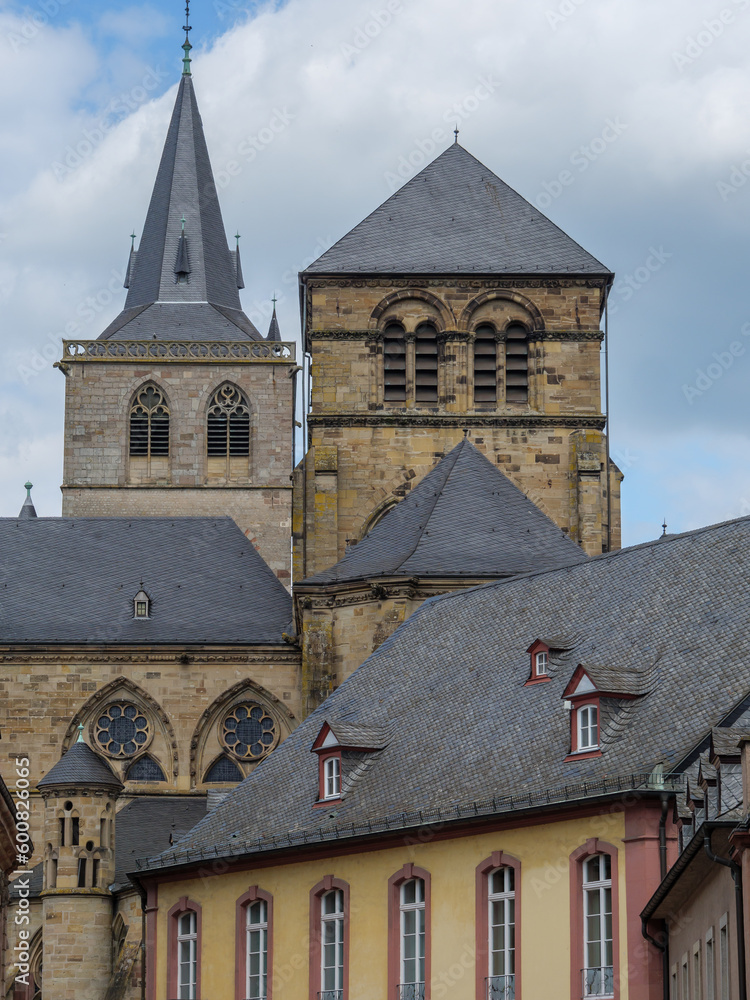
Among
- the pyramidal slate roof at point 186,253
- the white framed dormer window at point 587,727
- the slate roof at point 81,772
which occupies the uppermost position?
the pyramidal slate roof at point 186,253

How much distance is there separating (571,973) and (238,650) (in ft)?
73.7

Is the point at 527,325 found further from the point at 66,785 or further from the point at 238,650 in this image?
the point at 66,785

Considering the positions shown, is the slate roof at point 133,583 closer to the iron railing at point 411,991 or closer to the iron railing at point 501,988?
the iron railing at point 411,991

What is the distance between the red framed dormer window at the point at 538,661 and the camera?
1314 inches

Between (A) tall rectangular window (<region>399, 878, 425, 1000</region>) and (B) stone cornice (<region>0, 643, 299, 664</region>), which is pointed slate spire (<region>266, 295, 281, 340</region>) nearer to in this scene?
(B) stone cornice (<region>0, 643, 299, 664</region>)

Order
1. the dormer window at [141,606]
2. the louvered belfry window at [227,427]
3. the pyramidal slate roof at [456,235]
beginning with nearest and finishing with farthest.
A: the dormer window at [141,606] → the pyramidal slate roof at [456,235] → the louvered belfry window at [227,427]

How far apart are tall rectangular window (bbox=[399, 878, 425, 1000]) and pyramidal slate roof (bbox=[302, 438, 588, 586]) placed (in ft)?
41.7

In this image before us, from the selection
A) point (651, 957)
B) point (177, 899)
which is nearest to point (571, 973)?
point (651, 957)

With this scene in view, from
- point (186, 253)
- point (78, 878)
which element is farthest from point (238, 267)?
point (78, 878)

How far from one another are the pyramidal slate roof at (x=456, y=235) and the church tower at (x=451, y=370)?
0.05 meters

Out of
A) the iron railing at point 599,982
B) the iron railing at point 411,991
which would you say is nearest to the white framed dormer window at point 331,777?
the iron railing at point 411,991

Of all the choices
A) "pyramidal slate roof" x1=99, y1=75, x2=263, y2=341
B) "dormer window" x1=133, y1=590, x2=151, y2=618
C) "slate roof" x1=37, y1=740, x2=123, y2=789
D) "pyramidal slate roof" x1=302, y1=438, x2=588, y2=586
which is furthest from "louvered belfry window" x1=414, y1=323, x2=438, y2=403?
"pyramidal slate roof" x1=99, y1=75, x2=263, y2=341

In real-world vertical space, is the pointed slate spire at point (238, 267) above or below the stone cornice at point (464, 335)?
above

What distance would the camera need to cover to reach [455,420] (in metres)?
52.3
